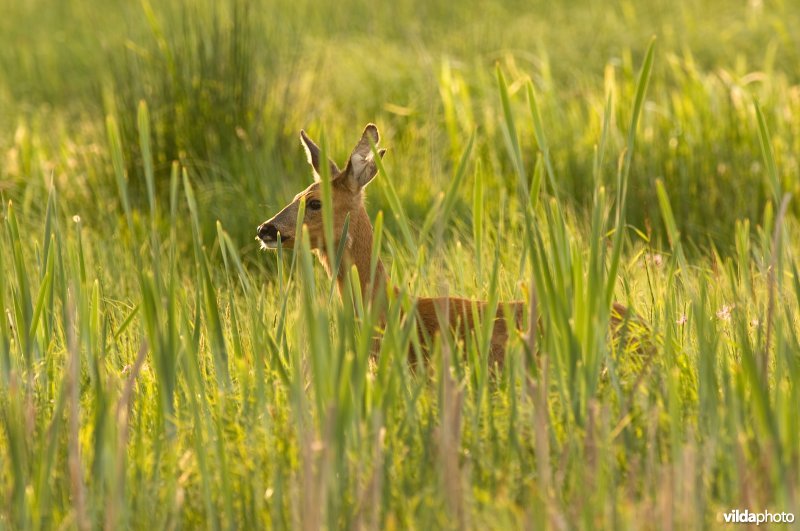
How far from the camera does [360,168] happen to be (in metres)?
4.18

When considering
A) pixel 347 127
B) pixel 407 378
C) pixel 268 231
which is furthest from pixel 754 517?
pixel 347 127

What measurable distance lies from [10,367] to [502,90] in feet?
4.02

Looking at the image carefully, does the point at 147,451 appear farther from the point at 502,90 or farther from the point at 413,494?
the point at 502,90

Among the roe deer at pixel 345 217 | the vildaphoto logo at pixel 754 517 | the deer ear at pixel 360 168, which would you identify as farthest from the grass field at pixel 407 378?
the deer ear at pixel 360 168

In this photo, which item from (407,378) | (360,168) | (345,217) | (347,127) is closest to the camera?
(407,378)

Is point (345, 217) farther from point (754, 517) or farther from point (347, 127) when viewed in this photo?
point (347, 127)

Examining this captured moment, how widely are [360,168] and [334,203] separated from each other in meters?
0.15

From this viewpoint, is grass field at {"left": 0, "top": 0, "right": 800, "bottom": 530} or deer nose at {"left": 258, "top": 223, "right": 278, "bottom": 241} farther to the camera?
deer nose at {"left": 258, "top": 223, "right": 278, "bottom": 241}

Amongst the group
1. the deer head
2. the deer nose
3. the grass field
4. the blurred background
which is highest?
the blurred background

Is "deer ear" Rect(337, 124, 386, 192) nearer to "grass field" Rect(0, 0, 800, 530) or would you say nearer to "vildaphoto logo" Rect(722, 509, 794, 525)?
"grass field" Rect(0, 0, 800, 530)

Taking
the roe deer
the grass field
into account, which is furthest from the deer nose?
the grass field

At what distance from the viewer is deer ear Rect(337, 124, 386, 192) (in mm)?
4113

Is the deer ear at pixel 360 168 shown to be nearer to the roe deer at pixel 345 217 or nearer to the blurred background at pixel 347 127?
the roe deer at pixel 345 217

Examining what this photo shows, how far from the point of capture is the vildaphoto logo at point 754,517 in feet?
6.98
